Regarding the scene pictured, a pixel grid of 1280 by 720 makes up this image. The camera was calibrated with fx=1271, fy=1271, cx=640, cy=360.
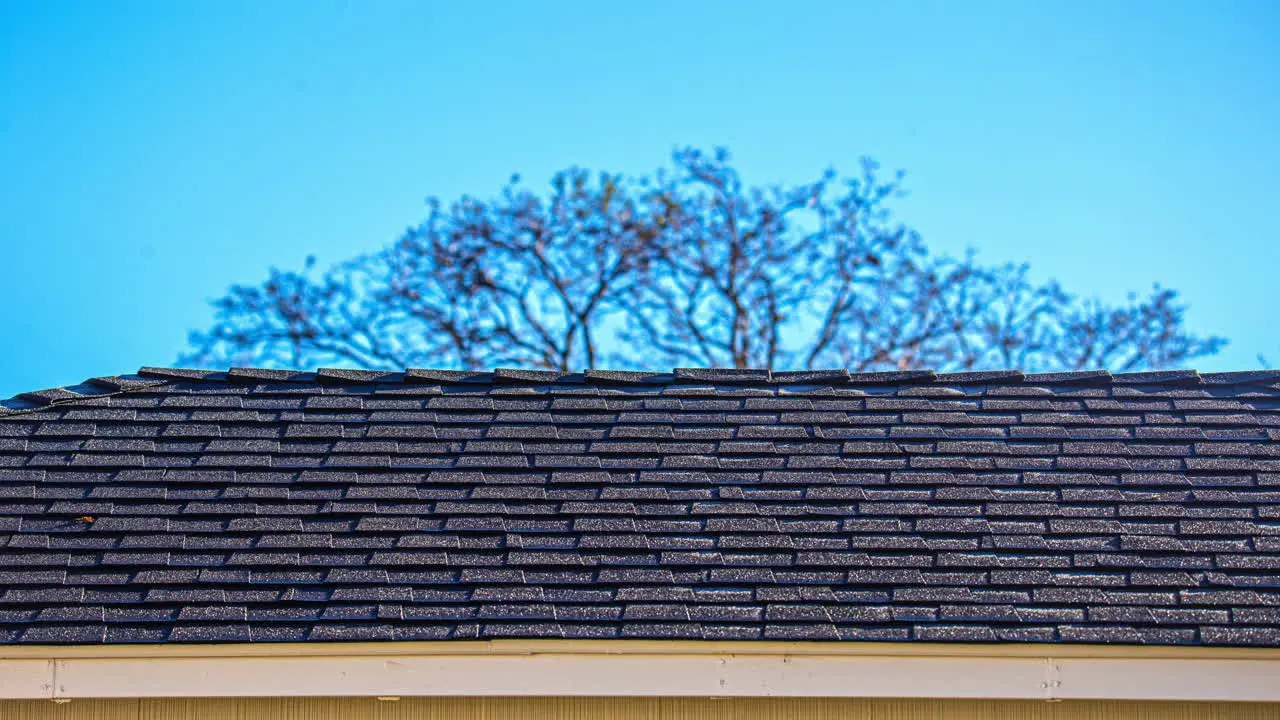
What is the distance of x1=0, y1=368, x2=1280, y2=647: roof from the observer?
4945 millimetres

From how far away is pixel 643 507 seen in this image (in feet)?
18.6

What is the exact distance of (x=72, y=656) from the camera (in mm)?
4812

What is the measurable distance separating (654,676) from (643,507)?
3.34 feet

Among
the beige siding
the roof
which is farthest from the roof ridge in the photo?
the beige siding

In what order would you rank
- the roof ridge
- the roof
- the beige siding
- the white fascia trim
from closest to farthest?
the white fascia trim → the roof → the beige siding → the roof ridge

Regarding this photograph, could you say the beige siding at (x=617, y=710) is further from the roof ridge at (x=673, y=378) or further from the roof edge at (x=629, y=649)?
the roof ridge at (x=673, y=378)

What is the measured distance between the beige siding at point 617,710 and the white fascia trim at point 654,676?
29cm

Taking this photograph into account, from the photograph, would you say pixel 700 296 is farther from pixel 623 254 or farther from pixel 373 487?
pixel 373 487

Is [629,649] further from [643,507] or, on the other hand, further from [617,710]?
[643,507]

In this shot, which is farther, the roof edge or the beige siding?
the beige siding

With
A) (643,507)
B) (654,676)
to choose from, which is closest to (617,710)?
(654,676)

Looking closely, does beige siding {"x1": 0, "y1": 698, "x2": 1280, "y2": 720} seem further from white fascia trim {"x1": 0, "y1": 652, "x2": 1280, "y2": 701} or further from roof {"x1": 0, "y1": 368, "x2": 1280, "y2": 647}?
roof {"x1": 0, "y1": 368, "x2": 1280, "y2": 647}

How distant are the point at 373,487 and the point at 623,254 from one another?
20.0 metres

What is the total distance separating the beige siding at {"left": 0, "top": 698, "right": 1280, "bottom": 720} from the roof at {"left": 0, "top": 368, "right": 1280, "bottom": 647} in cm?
41
